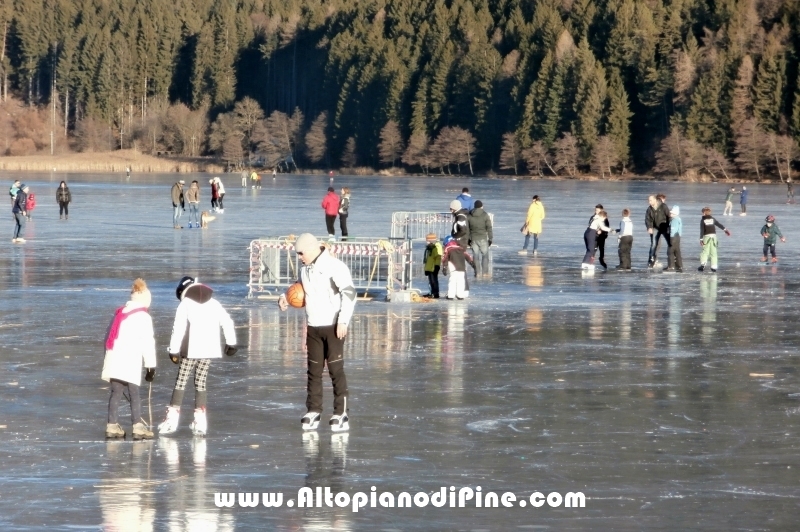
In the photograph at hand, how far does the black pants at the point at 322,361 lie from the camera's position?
10039mm

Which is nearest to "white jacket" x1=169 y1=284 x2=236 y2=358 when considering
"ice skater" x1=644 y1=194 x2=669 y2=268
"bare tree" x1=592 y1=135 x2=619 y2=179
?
"ice skater" x1=644 y1=194 x2=669 y2=268

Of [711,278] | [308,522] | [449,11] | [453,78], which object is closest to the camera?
[308,522]

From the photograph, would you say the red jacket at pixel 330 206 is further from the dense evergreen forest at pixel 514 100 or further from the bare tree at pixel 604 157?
the bare tree at pixel 604 157

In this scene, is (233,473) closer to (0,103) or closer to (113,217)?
(113,217)

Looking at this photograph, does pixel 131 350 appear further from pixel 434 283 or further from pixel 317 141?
pixel 317 141

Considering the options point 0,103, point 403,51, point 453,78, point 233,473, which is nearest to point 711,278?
point 233,473

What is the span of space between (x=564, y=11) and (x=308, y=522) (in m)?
167

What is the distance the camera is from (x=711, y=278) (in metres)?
24.1

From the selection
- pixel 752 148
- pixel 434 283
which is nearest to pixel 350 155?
pixel 752 148

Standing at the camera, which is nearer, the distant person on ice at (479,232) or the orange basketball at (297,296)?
the orange basketball at (297,296)

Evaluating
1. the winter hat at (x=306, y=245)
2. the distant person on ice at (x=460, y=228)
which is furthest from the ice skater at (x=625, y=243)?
the winter hat at (x=306, y=245)

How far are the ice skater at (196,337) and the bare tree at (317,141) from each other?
16559 cm

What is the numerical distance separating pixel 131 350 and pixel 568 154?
445 ft

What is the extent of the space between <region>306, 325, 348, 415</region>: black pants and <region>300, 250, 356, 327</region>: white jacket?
87mm
